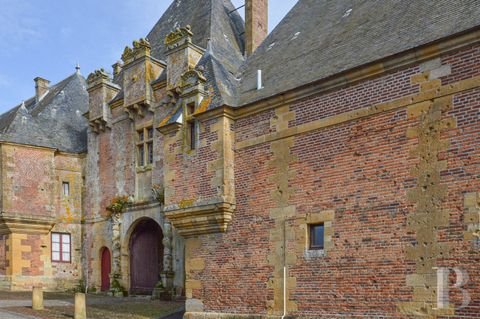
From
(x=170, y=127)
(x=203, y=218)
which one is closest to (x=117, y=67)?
(x=170, y=127)

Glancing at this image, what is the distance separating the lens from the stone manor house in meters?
8.84

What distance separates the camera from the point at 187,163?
1285cm

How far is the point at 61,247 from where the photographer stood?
2141 cm

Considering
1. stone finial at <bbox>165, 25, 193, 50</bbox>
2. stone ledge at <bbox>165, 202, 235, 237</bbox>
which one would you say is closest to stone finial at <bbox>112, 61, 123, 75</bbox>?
stone finial at <bbox>165, 25, 193, 50</bbox>

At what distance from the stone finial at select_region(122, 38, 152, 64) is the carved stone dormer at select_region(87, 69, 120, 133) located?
1.48 m

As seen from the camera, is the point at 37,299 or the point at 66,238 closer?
the point at 37,299

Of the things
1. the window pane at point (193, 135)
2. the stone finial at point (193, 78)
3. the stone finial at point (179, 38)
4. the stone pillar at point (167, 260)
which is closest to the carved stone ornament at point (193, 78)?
the stone finial at point (193, 78)

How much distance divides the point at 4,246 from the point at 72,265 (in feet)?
8.79

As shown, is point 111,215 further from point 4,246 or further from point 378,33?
point 378,33

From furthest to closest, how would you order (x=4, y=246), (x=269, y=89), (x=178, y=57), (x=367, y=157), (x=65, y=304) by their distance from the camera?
(x=4, y=246), (x=178, y=57), (x=65, y=304), (x=269, y=89), (x=367, y=157)

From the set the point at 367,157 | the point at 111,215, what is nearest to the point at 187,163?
the point at 367,157

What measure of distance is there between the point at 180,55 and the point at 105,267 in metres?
8.92

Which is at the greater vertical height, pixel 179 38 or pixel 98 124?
pixel 179 38

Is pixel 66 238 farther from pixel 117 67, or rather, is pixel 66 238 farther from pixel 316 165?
pixel 316 165
